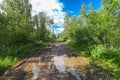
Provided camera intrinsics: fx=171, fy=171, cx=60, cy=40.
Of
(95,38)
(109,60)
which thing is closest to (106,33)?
(95,38)

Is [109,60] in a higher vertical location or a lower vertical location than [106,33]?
lower

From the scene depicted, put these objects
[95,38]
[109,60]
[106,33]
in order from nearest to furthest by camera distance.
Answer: [109,60], [106,33], [95,38]

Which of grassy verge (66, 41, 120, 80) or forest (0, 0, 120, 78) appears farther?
forest (0, 0, 120, 78)

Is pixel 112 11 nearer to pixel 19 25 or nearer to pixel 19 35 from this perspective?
pixel 19 35

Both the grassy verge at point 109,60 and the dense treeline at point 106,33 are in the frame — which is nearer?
the grassy verge at point 109,60

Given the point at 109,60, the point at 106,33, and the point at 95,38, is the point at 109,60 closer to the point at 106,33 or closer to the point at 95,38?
the point at 106,33

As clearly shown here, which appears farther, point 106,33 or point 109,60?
point 106,33

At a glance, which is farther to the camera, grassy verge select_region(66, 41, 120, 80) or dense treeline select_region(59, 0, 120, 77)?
dense treeline select_region(59, 0, 120, 77)

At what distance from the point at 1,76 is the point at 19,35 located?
43.4ft

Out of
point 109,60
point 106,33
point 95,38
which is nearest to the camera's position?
point 109,60

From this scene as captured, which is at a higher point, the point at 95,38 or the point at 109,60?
the point at 95,38

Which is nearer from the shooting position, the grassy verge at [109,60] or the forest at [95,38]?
the grassy verge at [109,60]

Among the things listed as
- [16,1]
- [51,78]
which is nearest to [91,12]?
[51,78]

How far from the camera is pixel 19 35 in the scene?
23891 mm
